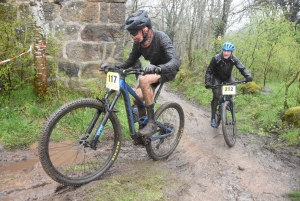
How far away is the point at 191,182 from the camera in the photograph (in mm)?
3135

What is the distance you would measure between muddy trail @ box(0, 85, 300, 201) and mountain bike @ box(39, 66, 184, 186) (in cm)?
19

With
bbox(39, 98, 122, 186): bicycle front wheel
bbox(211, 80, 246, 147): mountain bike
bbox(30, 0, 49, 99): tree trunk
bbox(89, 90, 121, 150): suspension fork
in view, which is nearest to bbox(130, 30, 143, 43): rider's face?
bbox(89, 90, 121, 150): suspension fork

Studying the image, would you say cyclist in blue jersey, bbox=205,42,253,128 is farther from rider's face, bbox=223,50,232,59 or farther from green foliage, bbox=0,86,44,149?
green foliage, bbox=0,86,44,149

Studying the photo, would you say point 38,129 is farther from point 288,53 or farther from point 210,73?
point 288,53

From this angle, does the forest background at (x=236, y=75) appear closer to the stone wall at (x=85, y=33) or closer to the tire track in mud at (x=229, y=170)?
the stone wall at (x=85, y=33)

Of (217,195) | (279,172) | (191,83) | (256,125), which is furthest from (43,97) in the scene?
(191,83)

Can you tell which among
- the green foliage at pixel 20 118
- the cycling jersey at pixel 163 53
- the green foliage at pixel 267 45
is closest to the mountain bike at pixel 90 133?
the cycling jersey at pixel 163 53

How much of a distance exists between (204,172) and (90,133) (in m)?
1.77

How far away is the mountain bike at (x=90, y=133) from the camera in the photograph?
242cm

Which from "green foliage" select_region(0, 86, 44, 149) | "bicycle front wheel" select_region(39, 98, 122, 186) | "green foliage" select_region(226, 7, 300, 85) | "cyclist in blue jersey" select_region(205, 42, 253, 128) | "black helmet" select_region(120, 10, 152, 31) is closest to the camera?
"bicycle front wheel" select_region(39, 98, 122, 186)

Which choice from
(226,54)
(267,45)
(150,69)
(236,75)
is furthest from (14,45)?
(236,75)

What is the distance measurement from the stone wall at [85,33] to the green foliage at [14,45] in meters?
0.46

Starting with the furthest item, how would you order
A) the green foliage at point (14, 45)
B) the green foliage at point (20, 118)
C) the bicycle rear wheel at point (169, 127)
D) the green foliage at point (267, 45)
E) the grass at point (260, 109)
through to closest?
the green foliage at point (267, 45) → the grass at point (260, 109) → the green foliage at point (14, 45) → the green foliage at point (20, 118) → the bicycle rear wheel at point (169, 127)

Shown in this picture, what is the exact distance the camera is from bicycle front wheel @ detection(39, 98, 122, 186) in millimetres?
2355
